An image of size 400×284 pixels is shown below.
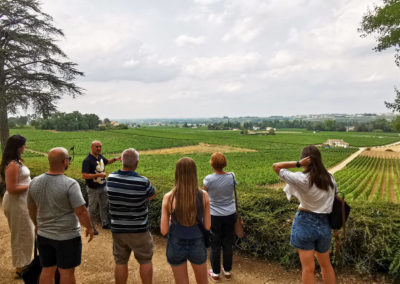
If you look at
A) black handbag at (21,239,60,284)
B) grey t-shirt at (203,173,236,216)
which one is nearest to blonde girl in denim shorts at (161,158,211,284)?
grey t-shirt at (203,173,236,216)

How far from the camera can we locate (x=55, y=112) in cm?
1232

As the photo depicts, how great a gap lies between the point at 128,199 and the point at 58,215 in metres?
0.83

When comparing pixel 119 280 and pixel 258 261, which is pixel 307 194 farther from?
pixel 119 280

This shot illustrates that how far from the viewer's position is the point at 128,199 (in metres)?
2.88

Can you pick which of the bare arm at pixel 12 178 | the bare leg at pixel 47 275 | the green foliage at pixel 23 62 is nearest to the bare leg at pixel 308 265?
the bare leg at pixel 47 275

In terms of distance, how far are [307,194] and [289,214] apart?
188 centimetres

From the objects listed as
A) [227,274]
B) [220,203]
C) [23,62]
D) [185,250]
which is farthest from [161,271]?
[23,62]

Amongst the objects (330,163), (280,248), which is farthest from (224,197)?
(330,163)

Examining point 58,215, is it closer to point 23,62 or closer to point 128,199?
point 128,199

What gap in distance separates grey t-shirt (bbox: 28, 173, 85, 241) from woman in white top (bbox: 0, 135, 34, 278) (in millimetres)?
970

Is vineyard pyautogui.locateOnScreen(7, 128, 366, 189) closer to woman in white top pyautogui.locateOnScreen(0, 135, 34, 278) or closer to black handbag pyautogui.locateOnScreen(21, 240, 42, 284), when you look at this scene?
woman in white top pyautogui.locateOnScreen(0, 135, 34, 278)

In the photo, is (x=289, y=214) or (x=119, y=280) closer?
(x=119, y=280)

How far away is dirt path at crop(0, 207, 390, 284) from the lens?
3865 mm

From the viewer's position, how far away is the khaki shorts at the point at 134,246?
3012 mm
